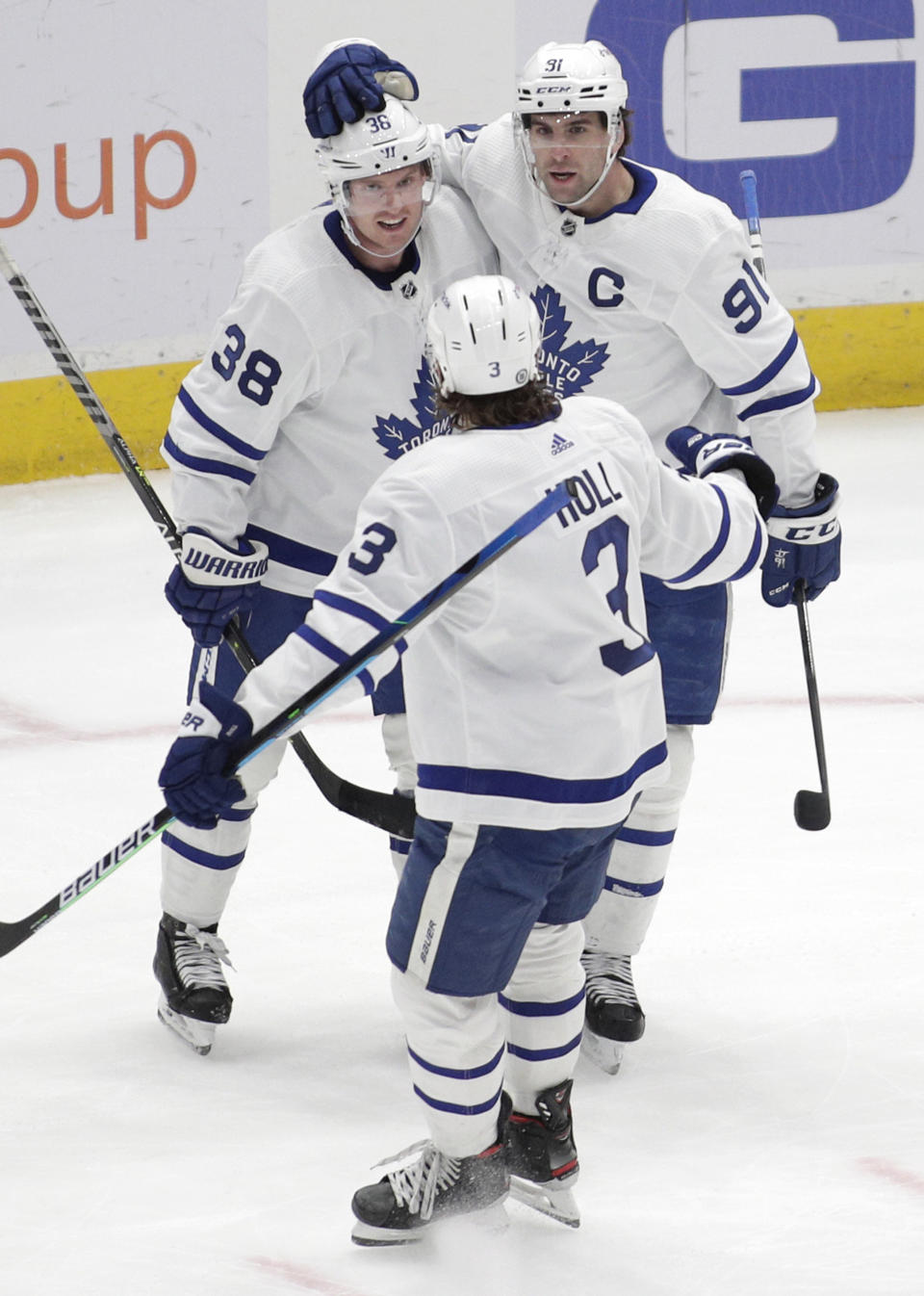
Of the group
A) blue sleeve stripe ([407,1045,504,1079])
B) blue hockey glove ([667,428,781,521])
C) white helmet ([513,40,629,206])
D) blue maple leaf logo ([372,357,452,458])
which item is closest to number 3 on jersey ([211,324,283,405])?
blue maple leaf logo ([372,357,452,458])

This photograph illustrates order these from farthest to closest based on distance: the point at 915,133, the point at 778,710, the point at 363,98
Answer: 1. the point at 915,133
2. the point at 778,710
3. the point at 363,98

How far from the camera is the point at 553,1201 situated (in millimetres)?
2150

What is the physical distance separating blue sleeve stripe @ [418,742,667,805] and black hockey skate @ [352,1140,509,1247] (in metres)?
0.42

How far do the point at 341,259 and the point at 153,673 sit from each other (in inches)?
72.8

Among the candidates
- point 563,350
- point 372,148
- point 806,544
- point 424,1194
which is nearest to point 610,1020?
point 424,1194

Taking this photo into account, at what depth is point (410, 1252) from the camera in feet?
6.98

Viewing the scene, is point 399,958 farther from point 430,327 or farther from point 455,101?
point 455,101

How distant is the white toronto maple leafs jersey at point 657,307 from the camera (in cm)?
248

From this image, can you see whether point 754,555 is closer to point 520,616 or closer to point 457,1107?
point 520,616

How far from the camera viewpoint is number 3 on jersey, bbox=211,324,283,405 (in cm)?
243

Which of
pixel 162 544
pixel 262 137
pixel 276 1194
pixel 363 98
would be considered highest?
pixel 363 98

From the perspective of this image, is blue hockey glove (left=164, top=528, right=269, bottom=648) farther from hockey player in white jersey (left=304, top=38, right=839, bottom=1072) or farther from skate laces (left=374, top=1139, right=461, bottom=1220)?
skate laces (left=374, top=1139, right=461, bottom=1220)

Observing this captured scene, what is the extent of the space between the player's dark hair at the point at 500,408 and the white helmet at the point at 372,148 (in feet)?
1.74

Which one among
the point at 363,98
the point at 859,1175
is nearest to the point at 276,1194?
the point at 859,1175
